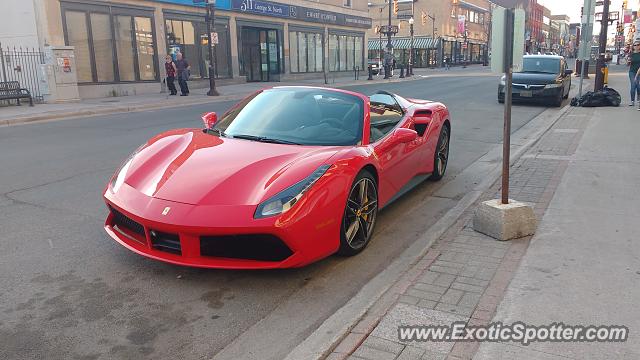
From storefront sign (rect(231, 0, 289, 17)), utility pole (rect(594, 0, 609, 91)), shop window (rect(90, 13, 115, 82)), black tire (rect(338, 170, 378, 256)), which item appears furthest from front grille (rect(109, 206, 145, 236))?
storefront sign (rect(231, 0, 289, 17))

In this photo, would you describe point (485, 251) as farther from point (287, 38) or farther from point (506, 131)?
point (287, 38)

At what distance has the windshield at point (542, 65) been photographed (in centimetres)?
1677

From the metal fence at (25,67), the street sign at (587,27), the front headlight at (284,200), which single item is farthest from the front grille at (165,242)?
the metal fence at (25,67)

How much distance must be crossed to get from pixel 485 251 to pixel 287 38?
3084 centimetres

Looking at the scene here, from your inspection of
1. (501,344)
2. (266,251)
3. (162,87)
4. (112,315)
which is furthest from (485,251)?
(162,87)

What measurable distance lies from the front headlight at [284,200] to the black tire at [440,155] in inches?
126

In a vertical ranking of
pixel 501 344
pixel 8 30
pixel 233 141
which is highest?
pixel 8 30

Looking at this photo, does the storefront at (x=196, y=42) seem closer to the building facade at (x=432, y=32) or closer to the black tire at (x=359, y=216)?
the black tire at (x=359, y=216)

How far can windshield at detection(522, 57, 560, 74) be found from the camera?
55.0 ft

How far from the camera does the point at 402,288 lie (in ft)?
11.5

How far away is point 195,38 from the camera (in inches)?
1033

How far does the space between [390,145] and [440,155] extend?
6.80 ft

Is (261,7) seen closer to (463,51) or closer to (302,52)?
(302,52)

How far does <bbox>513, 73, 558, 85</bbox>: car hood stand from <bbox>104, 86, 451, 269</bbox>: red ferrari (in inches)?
483
